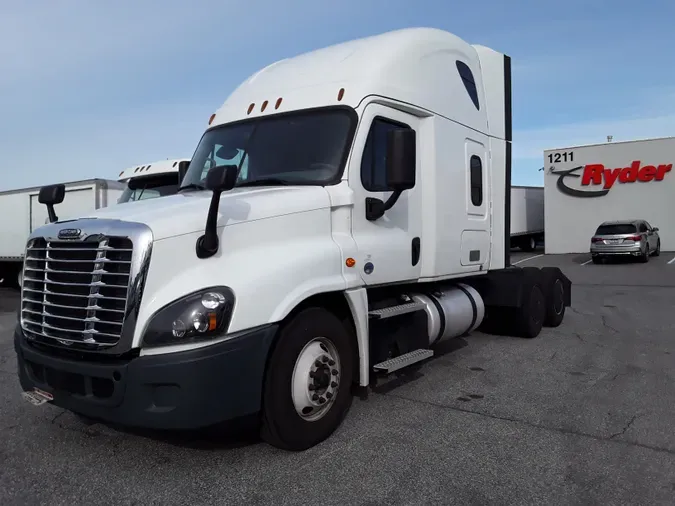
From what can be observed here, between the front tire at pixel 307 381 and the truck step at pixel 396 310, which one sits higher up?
the truck step at pixel 396 310

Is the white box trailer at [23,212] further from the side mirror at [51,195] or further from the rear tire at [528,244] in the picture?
the rear tire at [528,244]

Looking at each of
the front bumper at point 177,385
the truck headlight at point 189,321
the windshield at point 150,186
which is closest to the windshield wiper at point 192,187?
the truck headlight at point 189,321

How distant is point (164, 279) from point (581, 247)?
30428 millimetres

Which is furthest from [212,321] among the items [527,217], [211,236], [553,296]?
[527,217]

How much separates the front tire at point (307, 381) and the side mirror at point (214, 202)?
0.75 meters

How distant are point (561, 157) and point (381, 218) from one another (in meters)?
29.1

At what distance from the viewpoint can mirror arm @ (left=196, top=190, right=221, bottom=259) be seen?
362 cm

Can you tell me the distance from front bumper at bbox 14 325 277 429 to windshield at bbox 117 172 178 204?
839cm

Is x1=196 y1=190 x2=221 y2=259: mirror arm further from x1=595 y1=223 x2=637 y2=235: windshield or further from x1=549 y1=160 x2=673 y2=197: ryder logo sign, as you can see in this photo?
x1=549 y1=160 x2=673 y2=197: ryder logo sign

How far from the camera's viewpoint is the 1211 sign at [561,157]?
102 feet

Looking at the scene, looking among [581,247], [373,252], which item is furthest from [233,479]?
[581,247]

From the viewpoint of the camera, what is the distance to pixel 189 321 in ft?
11.3

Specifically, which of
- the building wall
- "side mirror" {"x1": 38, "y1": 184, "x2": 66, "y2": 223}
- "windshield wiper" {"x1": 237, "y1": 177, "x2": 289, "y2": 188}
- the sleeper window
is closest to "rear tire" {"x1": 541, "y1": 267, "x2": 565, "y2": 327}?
the sleeper window

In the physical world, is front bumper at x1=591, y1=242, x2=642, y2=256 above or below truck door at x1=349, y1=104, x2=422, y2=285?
below
